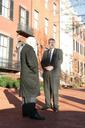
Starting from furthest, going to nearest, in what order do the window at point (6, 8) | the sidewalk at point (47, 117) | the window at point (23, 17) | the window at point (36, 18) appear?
the window at point (36, 18)
the window at point (23, 17)
the window at point (6, 8)
the sidewalk at point (47, 117)

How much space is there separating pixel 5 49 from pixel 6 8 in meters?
3.04

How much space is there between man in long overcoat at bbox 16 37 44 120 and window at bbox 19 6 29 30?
2344cm

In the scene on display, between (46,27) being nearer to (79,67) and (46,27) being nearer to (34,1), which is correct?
(34,1)

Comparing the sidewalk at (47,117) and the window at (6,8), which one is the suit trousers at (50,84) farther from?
the window at (6,8)

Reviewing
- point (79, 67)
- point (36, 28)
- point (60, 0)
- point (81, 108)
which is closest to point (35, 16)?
point (36, 28)

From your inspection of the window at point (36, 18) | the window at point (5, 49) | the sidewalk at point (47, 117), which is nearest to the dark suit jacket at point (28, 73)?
the sidewalk at point (47, 117)

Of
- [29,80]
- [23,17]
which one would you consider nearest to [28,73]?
[29,80]

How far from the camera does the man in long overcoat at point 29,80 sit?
9242mm

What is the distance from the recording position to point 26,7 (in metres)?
34.2

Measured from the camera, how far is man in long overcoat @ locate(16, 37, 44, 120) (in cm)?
924

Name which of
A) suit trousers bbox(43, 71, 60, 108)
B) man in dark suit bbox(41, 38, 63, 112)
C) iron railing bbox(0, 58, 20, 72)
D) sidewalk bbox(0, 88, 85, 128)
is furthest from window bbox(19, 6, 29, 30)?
suit trousers bbox(43, 71, 60, 108)

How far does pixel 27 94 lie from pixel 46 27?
1211 inches

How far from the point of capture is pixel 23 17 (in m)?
33.6

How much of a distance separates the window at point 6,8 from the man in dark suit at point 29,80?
2044cm
